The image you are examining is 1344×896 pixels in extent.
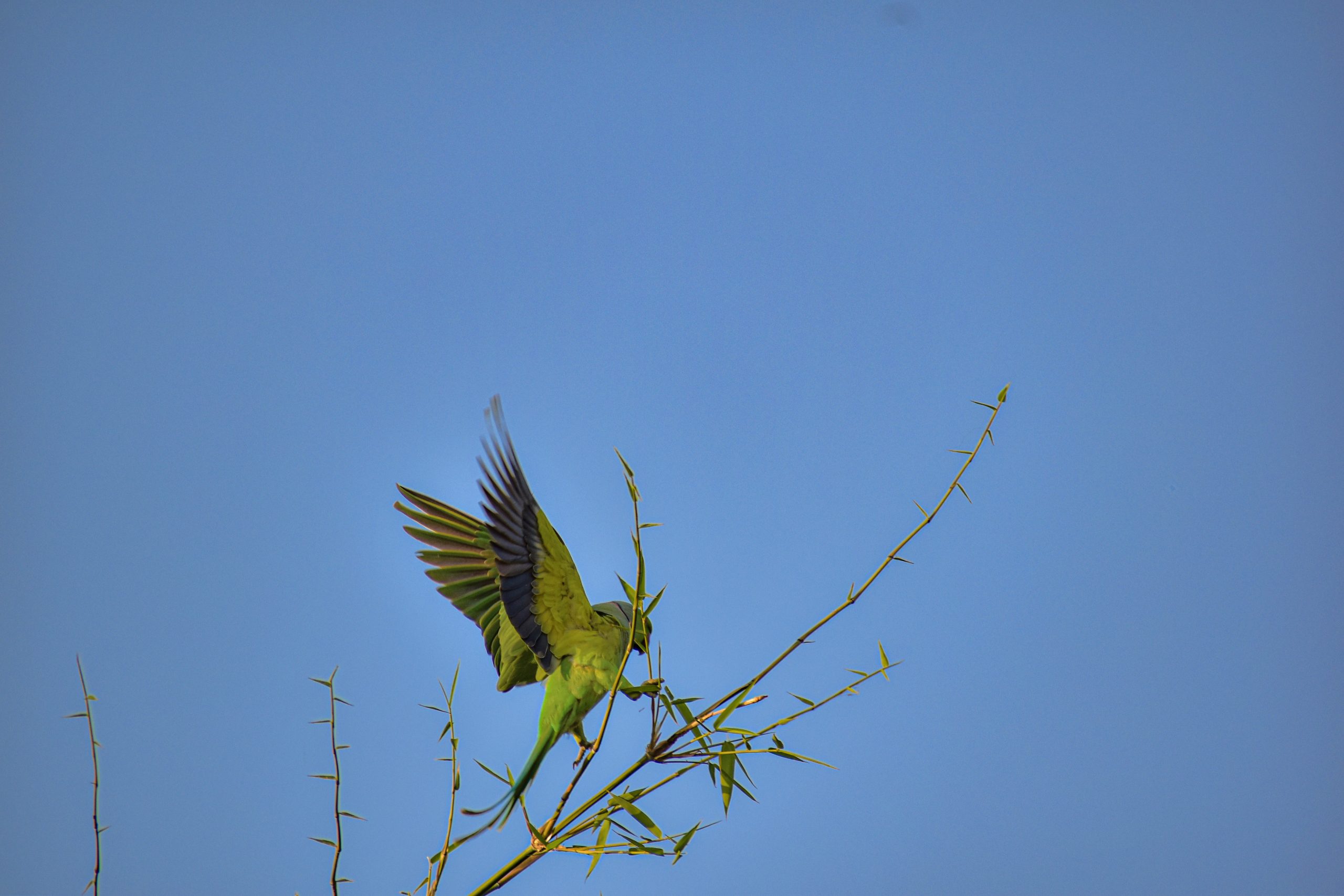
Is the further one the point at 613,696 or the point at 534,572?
the point at 534,572

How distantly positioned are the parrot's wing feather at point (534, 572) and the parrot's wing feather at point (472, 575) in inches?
2.2

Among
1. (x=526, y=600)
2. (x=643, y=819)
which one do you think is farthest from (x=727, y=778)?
(x=526, y=600)

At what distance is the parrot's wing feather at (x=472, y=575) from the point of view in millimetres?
1814

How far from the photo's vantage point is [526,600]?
1744 millimetres

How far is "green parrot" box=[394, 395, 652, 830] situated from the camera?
1712 mm

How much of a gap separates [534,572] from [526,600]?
0.06 metres

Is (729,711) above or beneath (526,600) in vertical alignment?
beneath

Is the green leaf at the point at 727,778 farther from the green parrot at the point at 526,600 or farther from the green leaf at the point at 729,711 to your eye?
the green parrot at the point at 526,600

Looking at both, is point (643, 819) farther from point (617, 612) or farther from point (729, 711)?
point (617, 612)

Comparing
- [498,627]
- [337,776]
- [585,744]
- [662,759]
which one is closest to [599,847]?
[662,759]

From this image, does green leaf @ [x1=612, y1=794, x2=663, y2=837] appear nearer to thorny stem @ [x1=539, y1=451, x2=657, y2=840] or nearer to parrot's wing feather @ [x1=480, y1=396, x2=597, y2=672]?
thorny stem @ [x1=539, y1=451, x2=657, y2=840]

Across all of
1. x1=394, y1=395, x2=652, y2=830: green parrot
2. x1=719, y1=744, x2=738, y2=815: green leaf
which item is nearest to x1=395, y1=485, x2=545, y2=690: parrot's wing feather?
x1=394, y1=395, x2=652, y2=830: green parrot

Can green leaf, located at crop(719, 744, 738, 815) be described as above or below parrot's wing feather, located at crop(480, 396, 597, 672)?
below

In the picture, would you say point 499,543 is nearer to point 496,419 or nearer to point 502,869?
point 496,419
